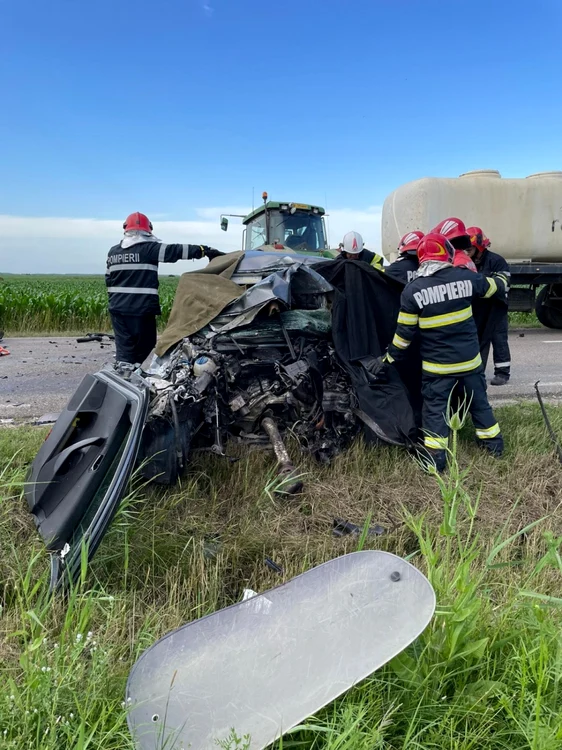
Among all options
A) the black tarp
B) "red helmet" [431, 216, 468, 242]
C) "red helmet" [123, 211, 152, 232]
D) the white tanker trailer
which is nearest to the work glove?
"red helmet" [123, 211, 152, 232]

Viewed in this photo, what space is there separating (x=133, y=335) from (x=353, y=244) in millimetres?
2469

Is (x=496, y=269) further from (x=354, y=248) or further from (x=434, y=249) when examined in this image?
(x=434, y=249)

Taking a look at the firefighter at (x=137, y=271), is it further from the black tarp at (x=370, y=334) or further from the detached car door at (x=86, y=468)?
the detached car door at (x=86, y=468)

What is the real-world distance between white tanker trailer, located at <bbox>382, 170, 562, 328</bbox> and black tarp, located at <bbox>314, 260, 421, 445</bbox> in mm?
6191

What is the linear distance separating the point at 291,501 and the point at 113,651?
56.1 inches

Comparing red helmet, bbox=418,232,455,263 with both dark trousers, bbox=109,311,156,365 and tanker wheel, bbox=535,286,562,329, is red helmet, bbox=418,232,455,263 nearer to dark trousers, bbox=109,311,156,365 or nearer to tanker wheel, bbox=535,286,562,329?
dark trousers, bbox=109,311,156,365

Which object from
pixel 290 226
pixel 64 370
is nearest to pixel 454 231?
pixel 64 370

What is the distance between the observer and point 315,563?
2551 mm

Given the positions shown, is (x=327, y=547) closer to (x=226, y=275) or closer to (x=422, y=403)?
(x=422, y=403)

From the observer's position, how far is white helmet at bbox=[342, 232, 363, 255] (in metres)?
5.66

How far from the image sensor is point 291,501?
3.07m

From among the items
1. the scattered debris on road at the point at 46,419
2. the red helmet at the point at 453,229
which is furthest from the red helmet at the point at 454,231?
the scattered debris on road at the point at 46,419

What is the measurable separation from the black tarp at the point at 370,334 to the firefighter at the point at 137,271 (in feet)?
5.44

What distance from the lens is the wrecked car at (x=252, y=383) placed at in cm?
285
